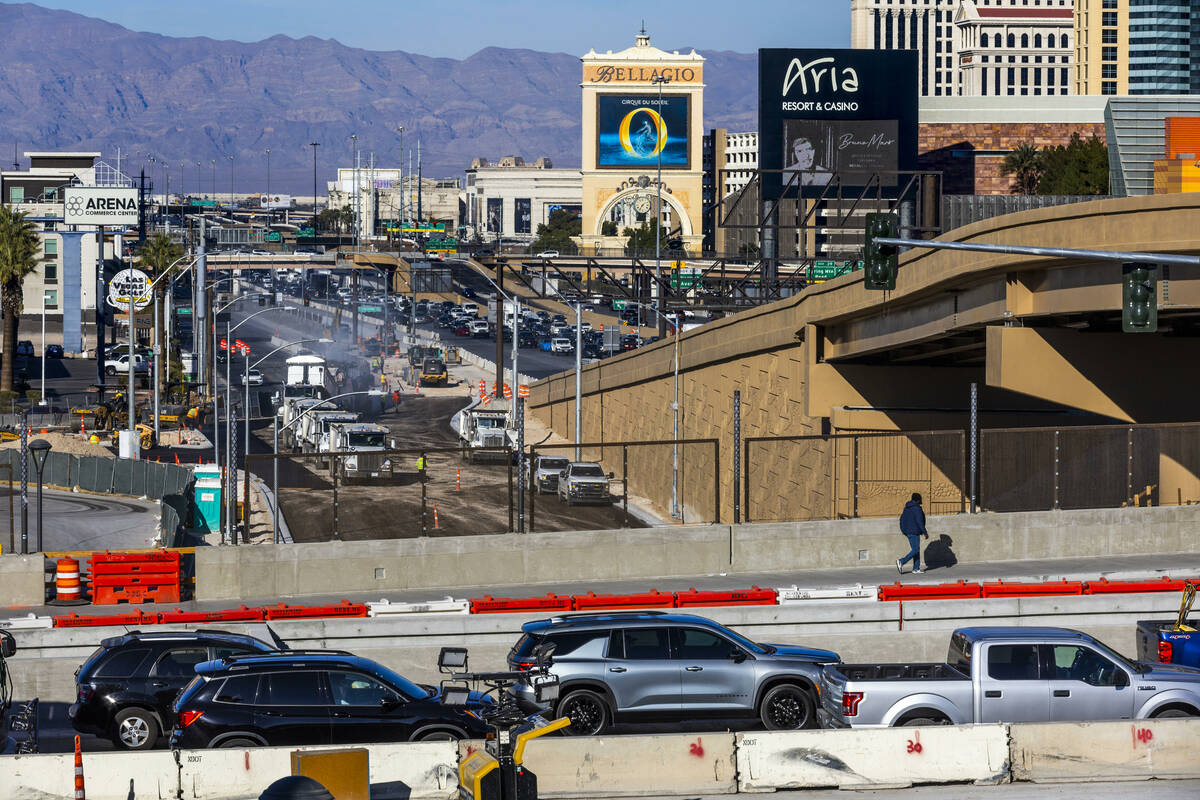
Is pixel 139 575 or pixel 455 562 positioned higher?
pixel 455 562

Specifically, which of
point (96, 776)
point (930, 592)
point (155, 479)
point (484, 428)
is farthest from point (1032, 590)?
point (484, 428)

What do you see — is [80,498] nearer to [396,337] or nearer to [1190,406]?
[1190,406]

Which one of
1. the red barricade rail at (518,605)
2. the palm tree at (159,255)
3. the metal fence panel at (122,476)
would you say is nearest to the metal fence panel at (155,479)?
the metal fence panel at (122,476)

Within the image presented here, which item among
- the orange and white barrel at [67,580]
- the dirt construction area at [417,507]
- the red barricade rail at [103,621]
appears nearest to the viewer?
the red barricade rail at [103,621]

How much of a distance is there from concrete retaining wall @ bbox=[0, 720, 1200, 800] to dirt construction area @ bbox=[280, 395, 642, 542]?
14.7 metres

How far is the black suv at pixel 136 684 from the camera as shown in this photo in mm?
19453

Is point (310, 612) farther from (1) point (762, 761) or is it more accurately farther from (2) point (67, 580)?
(1) point (762, 761)

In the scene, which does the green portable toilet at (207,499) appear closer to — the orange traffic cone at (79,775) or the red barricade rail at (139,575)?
the red barricade rail at (139,575)

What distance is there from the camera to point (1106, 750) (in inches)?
707

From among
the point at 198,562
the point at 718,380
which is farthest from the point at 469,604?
the point at 718,380

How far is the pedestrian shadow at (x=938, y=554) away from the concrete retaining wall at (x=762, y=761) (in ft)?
47.2

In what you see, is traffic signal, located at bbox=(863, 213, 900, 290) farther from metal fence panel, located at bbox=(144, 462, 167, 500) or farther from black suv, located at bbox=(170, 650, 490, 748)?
metal fence panel, located at bbox=(144, 462, 167, 500)

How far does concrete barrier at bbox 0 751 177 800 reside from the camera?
17.0 metres

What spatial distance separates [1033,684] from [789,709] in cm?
303
